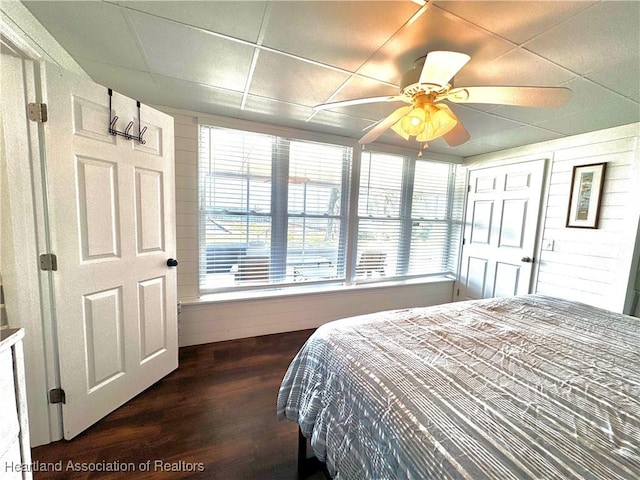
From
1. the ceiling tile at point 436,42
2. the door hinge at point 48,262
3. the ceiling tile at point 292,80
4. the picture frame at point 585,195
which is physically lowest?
the door hinge at point 48,262

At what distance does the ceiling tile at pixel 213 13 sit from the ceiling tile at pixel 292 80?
0.23 m

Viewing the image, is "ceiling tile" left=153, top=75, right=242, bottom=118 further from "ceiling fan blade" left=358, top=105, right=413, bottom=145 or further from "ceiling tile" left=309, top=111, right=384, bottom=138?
"ceiling fan blade" left=358, top=105, right=413, bottom=145

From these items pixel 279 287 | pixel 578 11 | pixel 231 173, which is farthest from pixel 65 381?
pixel 578 11

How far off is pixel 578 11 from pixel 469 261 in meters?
3.06

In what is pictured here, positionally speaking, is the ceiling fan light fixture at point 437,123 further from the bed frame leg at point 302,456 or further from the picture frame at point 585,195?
the picture frame at point 585,195

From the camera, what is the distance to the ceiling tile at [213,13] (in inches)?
45.6

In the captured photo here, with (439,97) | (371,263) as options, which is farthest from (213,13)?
(371,263)

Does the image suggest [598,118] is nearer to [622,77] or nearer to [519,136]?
[519,136]

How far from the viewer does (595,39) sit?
49.7 inches

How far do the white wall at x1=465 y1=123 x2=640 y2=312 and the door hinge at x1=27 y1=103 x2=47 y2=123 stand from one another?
4.23 meters

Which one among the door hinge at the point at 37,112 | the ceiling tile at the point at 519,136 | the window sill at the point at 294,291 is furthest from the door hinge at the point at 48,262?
the ceiling tile at the point at 519,136

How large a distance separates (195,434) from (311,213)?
2.19 m

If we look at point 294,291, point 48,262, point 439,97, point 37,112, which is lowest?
point 294,291

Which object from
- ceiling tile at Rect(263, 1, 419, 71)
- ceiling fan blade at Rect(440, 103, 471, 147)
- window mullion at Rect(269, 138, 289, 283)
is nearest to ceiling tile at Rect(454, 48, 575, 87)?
ceiling fan blade at Rect(440, 103, 471, 147)
